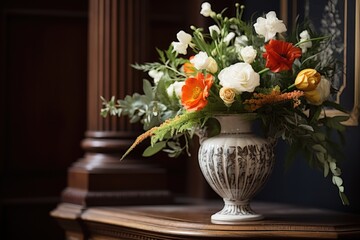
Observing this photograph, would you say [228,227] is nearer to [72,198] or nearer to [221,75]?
[221,75]

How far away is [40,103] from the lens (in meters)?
5.16

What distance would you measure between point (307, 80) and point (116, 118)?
1.26 meters

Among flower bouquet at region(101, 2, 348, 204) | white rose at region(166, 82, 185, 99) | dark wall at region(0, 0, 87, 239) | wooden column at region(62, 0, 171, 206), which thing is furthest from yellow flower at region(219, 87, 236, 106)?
dark wall at region(0, 0, 87, 239)

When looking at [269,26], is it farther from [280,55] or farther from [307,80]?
[307,80]

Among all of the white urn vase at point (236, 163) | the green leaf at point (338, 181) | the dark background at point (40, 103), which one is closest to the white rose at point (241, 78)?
the white urn vase at point (236, 163)

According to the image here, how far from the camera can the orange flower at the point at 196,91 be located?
3.18 metres

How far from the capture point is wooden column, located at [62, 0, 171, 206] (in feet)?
13.7

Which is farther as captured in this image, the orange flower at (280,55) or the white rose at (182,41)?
the white rose at (182,41)

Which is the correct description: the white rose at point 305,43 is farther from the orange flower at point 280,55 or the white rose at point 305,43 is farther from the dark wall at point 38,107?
the dark wall at point 38,107

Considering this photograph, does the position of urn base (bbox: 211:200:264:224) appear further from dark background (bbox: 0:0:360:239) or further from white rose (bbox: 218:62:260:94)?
dark background (bbox: 0:0:360:239)

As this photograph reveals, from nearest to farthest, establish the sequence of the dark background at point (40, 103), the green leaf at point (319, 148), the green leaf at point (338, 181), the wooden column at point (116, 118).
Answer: the green leaf at point (338, 181)
the green leaf at point (319, 148)
the wooden column at point (116, 118)
the dark background at point (40, 103)

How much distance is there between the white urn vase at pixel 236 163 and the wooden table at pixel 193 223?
10 centimetres

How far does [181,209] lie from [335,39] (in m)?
1.00

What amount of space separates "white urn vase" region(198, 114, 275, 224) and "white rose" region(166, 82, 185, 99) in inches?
7.5
